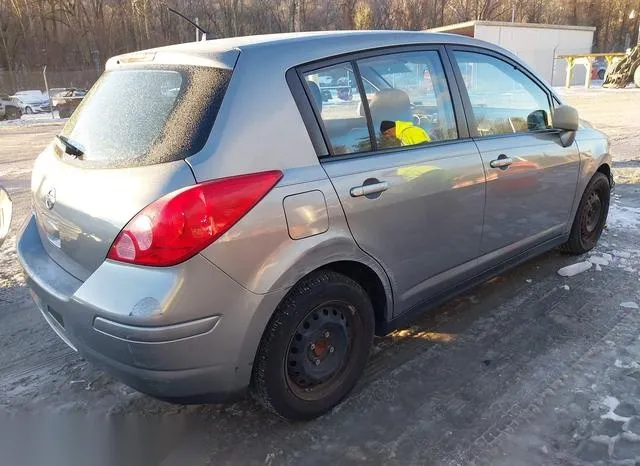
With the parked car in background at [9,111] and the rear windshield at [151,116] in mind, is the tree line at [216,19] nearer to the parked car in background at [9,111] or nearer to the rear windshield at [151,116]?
the parked car in background at [9,111]

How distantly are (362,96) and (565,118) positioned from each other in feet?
5.71

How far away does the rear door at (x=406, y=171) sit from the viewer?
2498 mm

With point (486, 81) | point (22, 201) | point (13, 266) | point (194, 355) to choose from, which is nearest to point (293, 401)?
point (194, 355)

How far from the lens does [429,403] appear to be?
2.64 metres

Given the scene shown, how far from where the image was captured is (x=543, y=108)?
3771mm

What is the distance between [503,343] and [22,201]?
650cm

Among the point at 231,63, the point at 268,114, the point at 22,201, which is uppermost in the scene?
the point at 231,63

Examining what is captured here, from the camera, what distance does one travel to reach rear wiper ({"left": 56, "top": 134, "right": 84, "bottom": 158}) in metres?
2.49

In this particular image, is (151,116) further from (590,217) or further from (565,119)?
(590,217)

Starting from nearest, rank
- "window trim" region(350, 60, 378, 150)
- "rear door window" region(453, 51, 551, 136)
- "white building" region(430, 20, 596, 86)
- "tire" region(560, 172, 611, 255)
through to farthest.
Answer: "window trim" region(350, 60, 378, 150) < "rear door window" region(453, 51, 551, 136) < "tire" region(560, 172, 611, 255) < "white building" region(430, 20, 596, 86)

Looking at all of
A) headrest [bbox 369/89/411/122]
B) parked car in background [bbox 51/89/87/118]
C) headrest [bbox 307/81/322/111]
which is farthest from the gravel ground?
parked car in background [bbox 51/89/87/118]

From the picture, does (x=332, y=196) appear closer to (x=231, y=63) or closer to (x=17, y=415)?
(x=231, y=63)

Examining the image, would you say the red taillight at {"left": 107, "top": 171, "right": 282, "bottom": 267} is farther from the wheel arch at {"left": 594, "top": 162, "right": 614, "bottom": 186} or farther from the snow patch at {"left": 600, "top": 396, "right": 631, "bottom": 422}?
the wheel arch at {"left": 594, "top": 162, "right": 614, "bottom": 186}

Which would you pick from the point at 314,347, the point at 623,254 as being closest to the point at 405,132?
the point at 314,347
